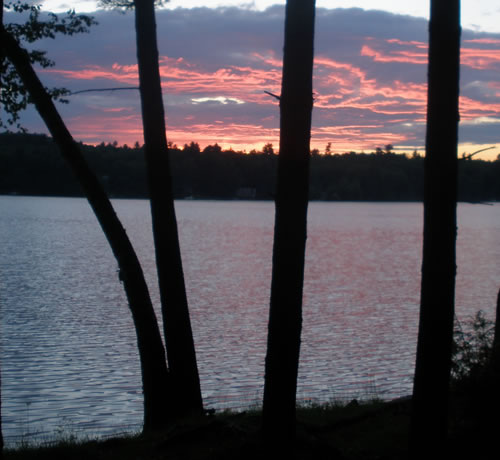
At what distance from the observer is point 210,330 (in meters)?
18.5

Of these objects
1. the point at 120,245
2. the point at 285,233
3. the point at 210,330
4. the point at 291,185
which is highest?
the point at 291,185

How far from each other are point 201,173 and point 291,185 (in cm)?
13902

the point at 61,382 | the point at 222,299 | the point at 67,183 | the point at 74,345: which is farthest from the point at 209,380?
the point at 67,183

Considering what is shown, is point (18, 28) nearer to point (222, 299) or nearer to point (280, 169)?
point (280, 169)

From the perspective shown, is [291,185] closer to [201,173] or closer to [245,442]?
[245,442]

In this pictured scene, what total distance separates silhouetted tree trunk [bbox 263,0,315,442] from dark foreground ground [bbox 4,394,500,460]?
1.02 feet

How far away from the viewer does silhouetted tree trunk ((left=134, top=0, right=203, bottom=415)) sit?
7.92 metres

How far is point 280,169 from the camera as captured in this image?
5828 mm

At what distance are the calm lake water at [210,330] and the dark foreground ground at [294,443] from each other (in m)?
3.07

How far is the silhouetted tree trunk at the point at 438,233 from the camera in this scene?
17.7 ft

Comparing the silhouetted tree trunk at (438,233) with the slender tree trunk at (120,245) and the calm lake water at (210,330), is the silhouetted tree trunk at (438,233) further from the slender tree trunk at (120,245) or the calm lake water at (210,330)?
the calm lake water at (210,330)

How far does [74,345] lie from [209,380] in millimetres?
4695

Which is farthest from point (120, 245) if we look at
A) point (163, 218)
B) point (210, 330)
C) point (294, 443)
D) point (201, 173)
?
point (201, 173)

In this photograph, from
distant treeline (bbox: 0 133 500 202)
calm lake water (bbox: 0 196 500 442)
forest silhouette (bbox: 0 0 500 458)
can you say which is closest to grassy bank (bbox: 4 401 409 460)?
forest silhouette (bbox: 0 0 500 458)
